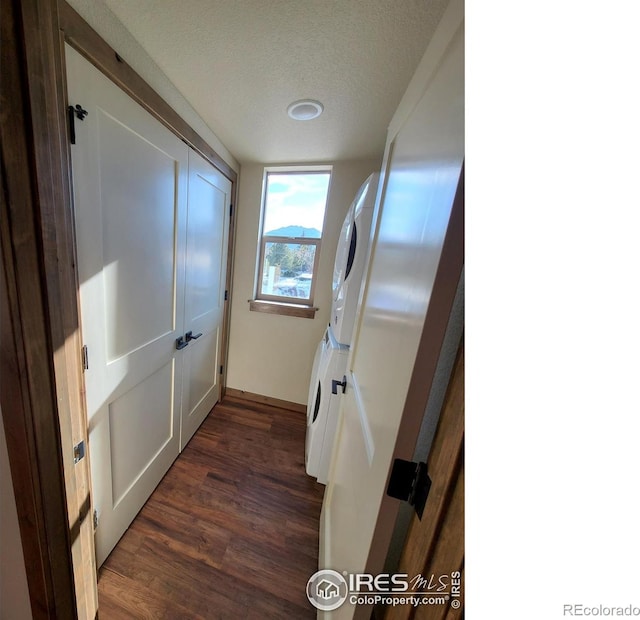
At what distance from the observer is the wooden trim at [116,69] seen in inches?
26.9

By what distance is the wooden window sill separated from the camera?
6.83 feet

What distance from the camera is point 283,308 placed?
2.11 m

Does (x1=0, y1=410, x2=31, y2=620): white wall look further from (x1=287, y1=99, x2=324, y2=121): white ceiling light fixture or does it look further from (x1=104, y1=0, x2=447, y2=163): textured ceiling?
(x1=287, y1=99, x2=324, y2=121): white ceiling light fixture

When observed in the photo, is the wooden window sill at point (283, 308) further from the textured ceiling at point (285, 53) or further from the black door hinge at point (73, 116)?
the black door hinge at point (73, 116)

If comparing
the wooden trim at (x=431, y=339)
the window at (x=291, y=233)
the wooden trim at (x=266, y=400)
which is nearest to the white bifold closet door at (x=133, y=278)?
the window at (x=291, y=233)

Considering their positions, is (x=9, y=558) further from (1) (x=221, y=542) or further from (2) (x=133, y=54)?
(2) (x=133, y=54)

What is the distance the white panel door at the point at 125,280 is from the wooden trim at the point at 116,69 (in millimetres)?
28

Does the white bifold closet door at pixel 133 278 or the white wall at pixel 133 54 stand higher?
the white wall at pixel 133 54

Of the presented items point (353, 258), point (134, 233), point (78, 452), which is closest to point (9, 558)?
point (78, 452)

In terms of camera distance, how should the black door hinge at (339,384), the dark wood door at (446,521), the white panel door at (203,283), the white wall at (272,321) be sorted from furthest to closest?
the white wall at (272,321) → the white panel door at (203,283) → the black door hinge at (339,384) → the dark wood door at (446,521)

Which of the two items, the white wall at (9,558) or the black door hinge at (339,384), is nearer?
the white wall at (9,558)

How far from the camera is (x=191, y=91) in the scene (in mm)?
1164

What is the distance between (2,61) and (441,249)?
3.12 feet

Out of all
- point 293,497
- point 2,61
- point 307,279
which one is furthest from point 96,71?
point 293,497
